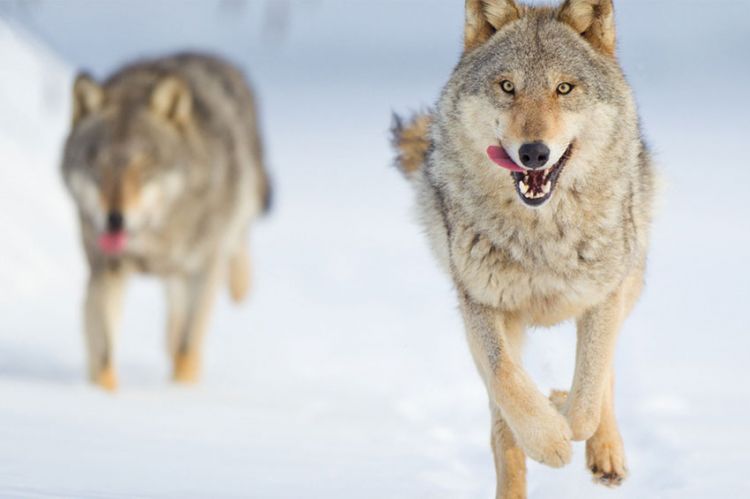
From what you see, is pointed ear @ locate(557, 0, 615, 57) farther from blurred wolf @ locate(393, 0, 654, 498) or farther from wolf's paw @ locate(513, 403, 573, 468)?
wolf's paw @ locate(513, 403, 573, 468)

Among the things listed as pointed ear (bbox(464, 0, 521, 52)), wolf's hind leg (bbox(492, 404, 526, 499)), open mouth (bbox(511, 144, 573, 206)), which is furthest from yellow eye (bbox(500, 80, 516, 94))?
wolf's hind leg (bbox(492, 404, 526, 499))

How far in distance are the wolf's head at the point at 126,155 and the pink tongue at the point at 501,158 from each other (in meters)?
3.83

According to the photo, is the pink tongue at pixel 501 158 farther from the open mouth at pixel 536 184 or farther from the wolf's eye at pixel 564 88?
the wolf's eye at pixel 564 88

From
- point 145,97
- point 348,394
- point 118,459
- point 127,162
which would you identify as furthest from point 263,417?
point 145,97

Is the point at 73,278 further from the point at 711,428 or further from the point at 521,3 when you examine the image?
the point at 521,3

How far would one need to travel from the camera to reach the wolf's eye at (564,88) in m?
3.80

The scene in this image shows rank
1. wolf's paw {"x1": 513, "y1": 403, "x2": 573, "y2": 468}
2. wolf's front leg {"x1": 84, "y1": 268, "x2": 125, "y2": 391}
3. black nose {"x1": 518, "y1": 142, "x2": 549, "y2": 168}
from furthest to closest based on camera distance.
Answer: wolf's front leg {"x1": 84, "y1": 268, "x2": 125, "y2": 391} → wolf's paw {"x1": 513, "y1": 403, "x2": 573, "y2": 468} → black nose {"x1": 518, "y1": 142, "x2": 549, "y2": 168}

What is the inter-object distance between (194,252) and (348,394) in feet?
4.73

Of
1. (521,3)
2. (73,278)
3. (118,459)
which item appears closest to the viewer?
(521,3)

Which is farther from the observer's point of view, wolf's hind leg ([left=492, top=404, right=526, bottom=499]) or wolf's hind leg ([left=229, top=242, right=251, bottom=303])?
wolf's hind leg ([left=229, top=242, right=251, bottom=303])

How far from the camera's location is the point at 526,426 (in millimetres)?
3891

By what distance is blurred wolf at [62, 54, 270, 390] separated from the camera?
7324 millimetres

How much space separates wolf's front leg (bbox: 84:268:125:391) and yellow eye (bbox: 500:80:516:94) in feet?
12.9

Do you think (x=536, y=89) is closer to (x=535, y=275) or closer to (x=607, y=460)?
(x=535, y=275)
